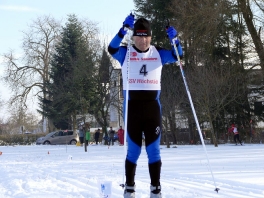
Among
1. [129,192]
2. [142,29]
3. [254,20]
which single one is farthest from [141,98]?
[254,20]

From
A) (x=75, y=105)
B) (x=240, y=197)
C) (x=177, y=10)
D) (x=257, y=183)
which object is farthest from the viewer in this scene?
(x=75, y=105)

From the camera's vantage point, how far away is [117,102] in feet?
131

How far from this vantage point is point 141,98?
19.1 feet

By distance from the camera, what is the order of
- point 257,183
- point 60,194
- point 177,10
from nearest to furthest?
point 60,194 < point 257,183 < point 177,10

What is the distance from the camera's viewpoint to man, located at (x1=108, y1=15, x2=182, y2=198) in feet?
18.9

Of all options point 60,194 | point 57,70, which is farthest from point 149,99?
point 57,70

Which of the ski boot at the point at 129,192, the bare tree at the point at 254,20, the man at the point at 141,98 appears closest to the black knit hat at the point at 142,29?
the man at the point at 141,98

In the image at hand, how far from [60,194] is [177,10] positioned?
2740cm

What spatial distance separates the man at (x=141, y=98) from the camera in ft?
18.9

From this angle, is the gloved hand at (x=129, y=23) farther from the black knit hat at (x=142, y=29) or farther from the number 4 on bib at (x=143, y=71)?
the number 4 on bib at (x=143, y=71)

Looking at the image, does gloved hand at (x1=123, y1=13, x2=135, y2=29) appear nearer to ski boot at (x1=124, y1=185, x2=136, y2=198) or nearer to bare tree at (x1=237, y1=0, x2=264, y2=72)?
ski boot at (x1=124, y1=185, x2=136, y2=198)

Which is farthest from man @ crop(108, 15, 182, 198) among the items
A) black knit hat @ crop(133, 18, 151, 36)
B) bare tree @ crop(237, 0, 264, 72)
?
bare tree @ crop(237, 0, 264, 72)

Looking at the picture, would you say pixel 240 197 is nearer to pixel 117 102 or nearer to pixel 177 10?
pixel 177 10

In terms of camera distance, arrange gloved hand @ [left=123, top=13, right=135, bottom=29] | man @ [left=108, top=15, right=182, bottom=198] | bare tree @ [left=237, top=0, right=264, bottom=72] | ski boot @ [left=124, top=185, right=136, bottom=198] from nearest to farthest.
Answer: ski boot @ [left=124, top=185, right=136, bottom=198] → man @ [left=108, top=15, right=182, bottom=198] → gloved hand @ [left=123, top=13, right=135, bottom=29] → bare tree @ [left=237, top=0, right=264, bottom=72]
